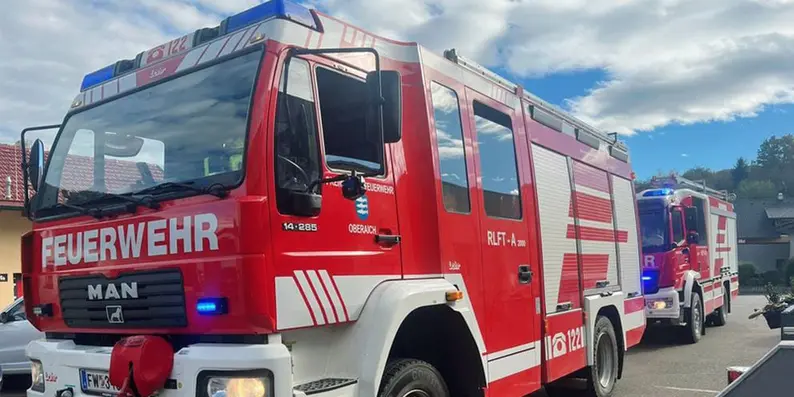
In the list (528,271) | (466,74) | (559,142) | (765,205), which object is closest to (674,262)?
(559,142)

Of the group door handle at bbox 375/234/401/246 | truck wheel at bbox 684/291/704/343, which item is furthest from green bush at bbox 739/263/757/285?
door handle at bbox 375/234/401/246

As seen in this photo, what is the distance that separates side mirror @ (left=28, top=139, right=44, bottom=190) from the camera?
15.4 feet

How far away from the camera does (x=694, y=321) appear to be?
12.5m

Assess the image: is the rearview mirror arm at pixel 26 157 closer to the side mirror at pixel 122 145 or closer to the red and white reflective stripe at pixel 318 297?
the side mirror at pixel 122 145

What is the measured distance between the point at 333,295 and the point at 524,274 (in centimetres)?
234

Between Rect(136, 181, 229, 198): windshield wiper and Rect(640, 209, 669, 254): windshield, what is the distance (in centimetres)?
1026

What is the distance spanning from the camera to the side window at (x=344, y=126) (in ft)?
12.3

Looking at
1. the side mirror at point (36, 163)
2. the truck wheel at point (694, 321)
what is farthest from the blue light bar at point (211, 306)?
the truck wheel at point (694, 321)

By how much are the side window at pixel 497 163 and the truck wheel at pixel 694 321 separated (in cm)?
837

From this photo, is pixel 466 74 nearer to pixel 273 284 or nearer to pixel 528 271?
pixel 528 271

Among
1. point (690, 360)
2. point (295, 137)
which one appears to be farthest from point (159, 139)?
point (690, 360)

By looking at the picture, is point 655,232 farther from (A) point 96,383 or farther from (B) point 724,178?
(B) point 724,178

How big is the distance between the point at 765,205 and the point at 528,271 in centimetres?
4822

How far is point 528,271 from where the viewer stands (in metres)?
5.58
